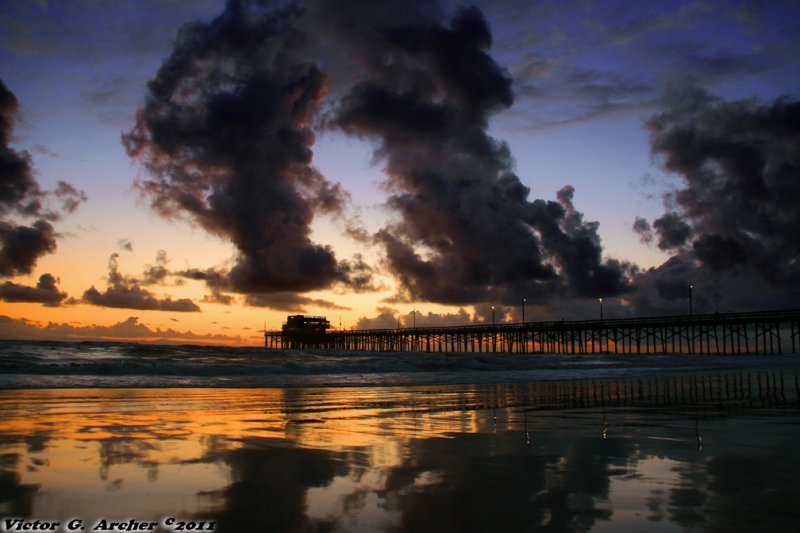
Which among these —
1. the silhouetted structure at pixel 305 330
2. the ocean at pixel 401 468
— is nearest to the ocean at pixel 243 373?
the ocean at pixel 401 468

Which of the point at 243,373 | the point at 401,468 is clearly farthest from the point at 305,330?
the point at 401,468

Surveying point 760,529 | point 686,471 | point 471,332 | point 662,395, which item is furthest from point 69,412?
point 471,332

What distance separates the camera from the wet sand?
377 cm

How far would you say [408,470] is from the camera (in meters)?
5.27

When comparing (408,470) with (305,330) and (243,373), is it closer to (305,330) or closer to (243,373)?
(243,373)

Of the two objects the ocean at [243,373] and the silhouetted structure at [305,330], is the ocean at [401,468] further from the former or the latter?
the silhouetted structure at [305,330]

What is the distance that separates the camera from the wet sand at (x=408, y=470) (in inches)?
148

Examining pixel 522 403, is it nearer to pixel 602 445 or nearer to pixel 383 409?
pixel 383 409

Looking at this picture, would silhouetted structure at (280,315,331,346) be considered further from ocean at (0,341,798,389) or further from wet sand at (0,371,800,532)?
wet sand at (0,371,800,532)

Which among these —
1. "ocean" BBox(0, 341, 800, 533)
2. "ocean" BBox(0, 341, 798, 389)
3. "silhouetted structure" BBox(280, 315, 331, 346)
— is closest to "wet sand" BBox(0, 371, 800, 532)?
"ocean" BBox(0, 341, 800, 533)

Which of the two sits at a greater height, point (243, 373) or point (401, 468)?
point (401, 468)

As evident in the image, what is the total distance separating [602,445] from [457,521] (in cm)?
360

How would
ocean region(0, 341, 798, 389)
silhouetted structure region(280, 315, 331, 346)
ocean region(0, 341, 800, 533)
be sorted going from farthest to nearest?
silhouetted structure region(280, 315, 331, 346) → ocean region(0, 341, 798, 389) → ocean region(0, 341, 800, 533)

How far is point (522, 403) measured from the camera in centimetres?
1244
